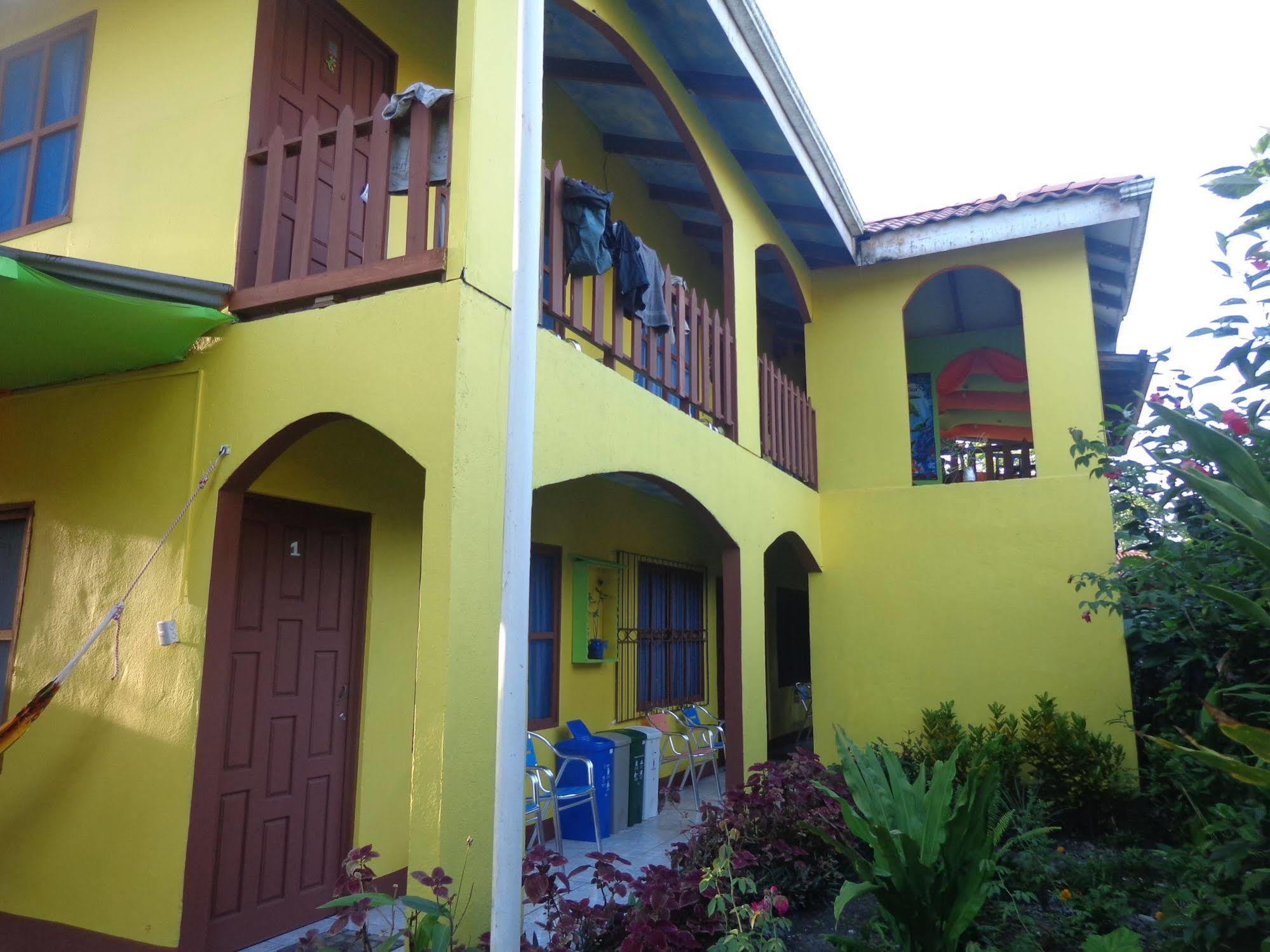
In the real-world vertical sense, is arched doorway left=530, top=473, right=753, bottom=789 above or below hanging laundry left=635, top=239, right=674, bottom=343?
below

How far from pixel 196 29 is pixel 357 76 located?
1.06 m

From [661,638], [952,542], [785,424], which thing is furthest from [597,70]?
[661,638]

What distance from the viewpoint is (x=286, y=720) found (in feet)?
16.0

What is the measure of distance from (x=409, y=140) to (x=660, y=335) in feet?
7.33

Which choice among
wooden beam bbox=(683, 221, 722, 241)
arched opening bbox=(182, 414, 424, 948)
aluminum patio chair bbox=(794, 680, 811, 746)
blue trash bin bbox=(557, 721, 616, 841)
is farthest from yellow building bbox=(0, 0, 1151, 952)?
aluminum patio chair bbox=(794, 680, 811, 746)

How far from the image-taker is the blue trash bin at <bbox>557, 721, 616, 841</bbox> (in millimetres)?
6668

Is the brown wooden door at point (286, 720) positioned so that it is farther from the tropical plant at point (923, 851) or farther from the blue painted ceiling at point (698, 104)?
the blue painted ceiling at point (698, 104)

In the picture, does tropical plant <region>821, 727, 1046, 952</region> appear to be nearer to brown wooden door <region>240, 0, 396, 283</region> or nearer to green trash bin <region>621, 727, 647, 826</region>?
green trash bin <region>621, 727, 647, 826</region>

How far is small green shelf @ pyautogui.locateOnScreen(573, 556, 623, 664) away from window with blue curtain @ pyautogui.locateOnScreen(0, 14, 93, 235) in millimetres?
4302

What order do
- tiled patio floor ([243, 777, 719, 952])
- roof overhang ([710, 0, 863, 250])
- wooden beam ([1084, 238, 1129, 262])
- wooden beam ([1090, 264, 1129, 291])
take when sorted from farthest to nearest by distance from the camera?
wooden beam ([1090, 264, 1129, 291])
wooden beam ([1084, 238, 1129, 262])
roof overhang ([710, 0, 863, 250])
tiled patio floor ([243, 777, 719, 952])

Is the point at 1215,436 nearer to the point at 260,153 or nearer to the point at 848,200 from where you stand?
Answer: the point at 260,153

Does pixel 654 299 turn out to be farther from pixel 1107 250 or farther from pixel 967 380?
Answer: pixel 967 380

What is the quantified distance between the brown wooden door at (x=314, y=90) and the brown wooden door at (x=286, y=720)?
1.44 m

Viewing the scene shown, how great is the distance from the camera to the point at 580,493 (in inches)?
308
